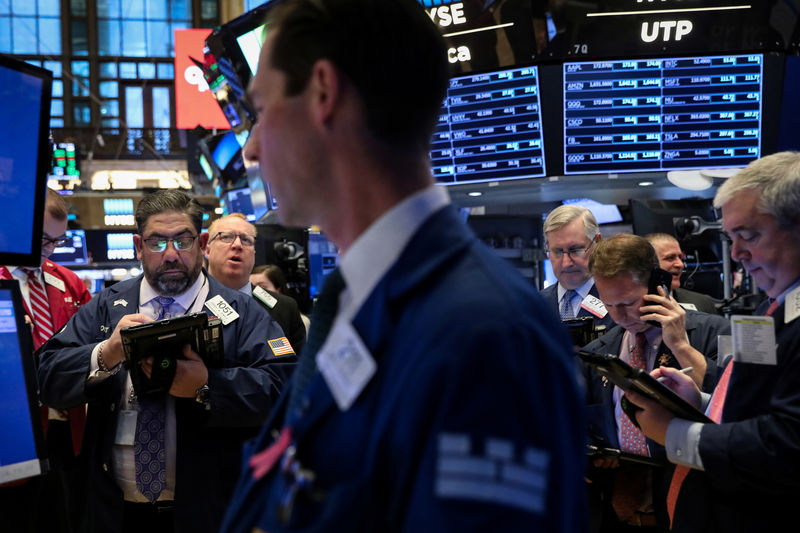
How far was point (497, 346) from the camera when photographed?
0.74 meters

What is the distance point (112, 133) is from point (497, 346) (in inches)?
1014

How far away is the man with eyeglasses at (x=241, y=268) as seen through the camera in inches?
158

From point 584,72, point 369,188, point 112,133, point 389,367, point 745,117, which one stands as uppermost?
point 112,133

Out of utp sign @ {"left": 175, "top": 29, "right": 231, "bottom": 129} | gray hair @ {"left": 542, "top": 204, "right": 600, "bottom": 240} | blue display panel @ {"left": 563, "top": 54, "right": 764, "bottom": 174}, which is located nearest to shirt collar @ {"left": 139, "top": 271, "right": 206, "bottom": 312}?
gray hair @ {"left": 542, "top": 204, "right": 600, "bottom": 240}

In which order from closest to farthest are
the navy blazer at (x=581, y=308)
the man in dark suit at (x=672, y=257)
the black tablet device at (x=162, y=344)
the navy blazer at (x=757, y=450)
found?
the navy blazer at (x=757, y=450) → the black tablet device at (x=162, y=344) → the navy blazer at (x=581, y=308) → the man in dark suit at (x=672, y=257)

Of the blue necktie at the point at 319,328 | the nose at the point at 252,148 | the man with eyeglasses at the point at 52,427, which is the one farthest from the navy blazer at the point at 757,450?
the man with eyeglasses at the point at 52,427

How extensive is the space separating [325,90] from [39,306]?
360 centimetres

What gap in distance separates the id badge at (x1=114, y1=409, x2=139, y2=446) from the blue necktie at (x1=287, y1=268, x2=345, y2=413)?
1.78 metres

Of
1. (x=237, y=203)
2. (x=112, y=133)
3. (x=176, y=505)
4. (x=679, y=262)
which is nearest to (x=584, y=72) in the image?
(x=679, y=262)

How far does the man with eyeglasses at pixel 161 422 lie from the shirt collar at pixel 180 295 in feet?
0.56

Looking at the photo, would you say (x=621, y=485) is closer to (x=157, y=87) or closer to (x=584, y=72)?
(x=584, y=72)

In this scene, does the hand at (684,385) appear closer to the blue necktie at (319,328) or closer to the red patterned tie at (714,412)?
the red patterned tie at (714,412)

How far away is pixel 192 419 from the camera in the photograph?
2611mm

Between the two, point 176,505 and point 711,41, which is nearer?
point 176,505
